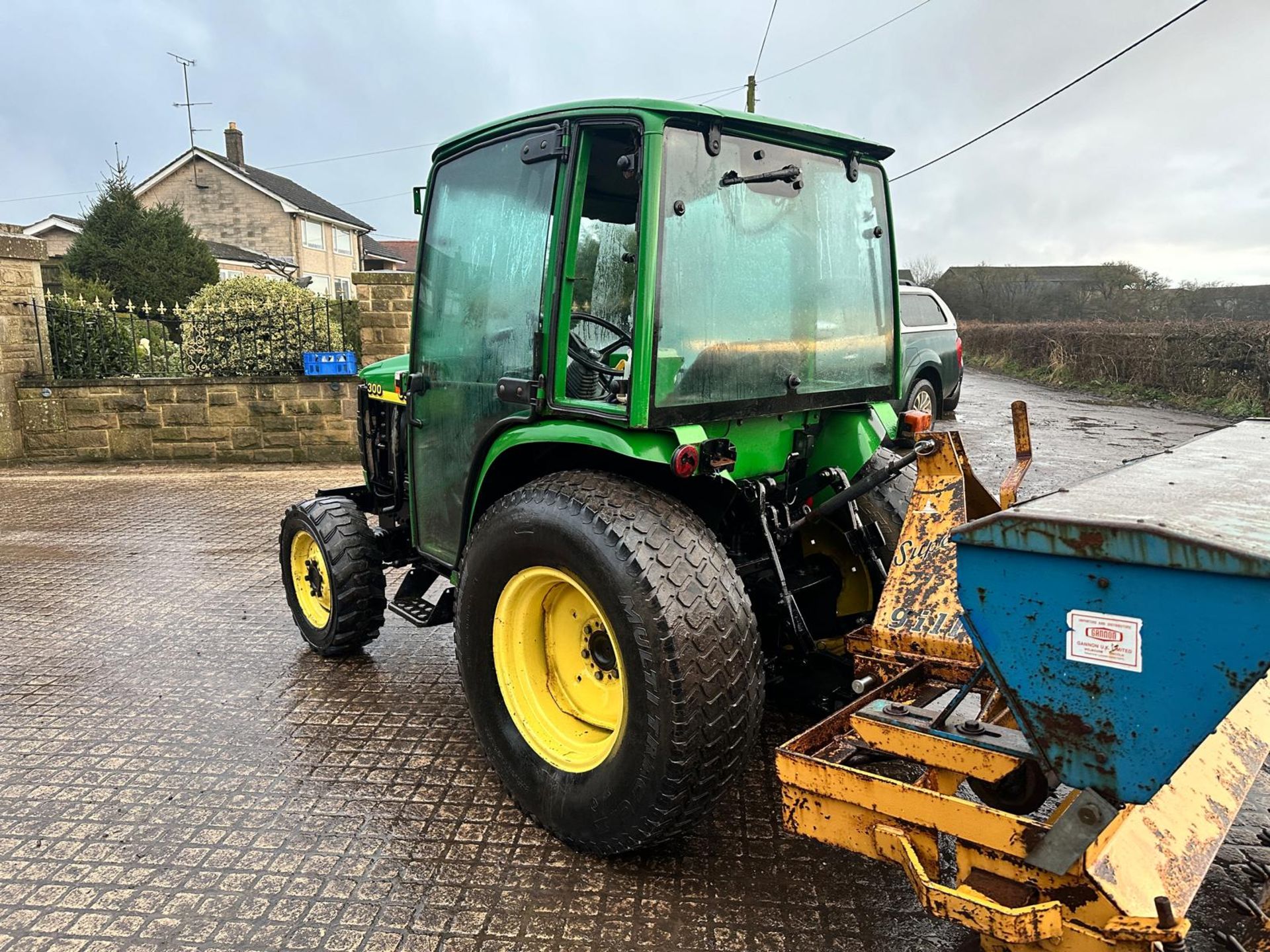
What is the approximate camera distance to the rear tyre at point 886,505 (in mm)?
3322

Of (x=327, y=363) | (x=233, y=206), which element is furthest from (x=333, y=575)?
(x=233, y=206)

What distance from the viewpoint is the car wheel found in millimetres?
11625

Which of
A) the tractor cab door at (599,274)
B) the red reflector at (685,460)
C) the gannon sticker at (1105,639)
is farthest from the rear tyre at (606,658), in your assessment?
the gannon sticker at (1105,639)

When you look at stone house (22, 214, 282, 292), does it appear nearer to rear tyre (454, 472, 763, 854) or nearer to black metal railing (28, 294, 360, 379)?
black metal railing (28, 294, 360, 379)

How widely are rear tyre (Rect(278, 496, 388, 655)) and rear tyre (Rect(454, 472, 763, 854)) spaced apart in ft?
4.45

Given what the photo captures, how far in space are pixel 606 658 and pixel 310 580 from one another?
2.33 meters

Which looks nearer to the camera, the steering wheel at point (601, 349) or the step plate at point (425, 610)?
the steering wheel at point (601, 349)

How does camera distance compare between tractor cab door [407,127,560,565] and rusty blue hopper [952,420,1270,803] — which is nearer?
rusty blue hopper [952,420,1270,803]

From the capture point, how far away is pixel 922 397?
1191 centimetres

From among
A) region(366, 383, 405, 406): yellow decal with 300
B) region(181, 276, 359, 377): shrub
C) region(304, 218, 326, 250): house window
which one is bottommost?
region(366, 383, 405, 406): yellow decal with 300

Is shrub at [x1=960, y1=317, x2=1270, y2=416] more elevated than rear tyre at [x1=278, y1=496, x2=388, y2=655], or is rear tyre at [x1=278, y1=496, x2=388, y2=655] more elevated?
shrub at [x1=960, y1=317, x2=1270, y2=416]

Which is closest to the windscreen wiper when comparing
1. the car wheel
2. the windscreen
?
the windscreen

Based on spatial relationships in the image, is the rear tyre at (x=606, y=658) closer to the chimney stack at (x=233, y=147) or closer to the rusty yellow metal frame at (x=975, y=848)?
the rusty yellow metal frame at (x=975, y=848)

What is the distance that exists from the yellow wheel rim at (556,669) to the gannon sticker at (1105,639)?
1.46m
